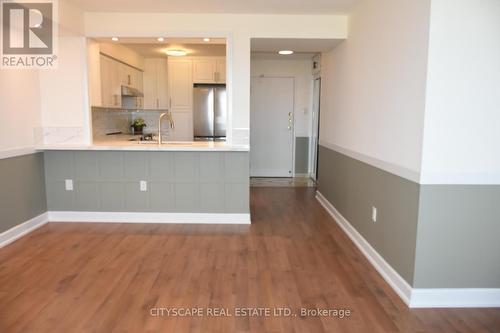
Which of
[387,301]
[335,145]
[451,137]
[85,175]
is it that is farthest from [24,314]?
[335,145]

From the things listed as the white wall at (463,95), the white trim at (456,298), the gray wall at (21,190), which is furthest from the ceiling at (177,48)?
the white trim at (456,298)

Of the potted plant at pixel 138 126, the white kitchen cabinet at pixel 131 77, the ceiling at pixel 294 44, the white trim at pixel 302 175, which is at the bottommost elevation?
the white trim at pixel 302 175

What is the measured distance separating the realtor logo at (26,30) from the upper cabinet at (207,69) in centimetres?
289

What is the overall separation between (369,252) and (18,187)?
147 inches

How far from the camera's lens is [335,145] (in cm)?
479

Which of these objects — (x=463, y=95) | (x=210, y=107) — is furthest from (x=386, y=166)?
(x=210, y=107)

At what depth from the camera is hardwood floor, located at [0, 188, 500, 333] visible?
2389 mm

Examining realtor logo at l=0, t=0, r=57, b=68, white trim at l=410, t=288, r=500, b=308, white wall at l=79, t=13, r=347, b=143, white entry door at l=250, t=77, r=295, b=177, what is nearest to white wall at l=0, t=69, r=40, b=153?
realtor logo at l=0, t=0, r=57, b=68

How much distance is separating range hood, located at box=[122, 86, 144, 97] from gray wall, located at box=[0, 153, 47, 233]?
1.92 meters

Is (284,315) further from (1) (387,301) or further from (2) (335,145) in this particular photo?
(2) (335,145)

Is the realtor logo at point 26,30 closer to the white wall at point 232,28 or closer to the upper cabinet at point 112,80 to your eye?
the white wall at point 232,28

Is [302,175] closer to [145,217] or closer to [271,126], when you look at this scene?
[271,126]

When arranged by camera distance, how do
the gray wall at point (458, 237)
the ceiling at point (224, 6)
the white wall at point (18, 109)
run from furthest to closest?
the ceiling at point (224, 6) → the white wall at point (18, 109) → the gray wall at point (458, 237)

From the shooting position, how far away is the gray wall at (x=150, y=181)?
174 inches
